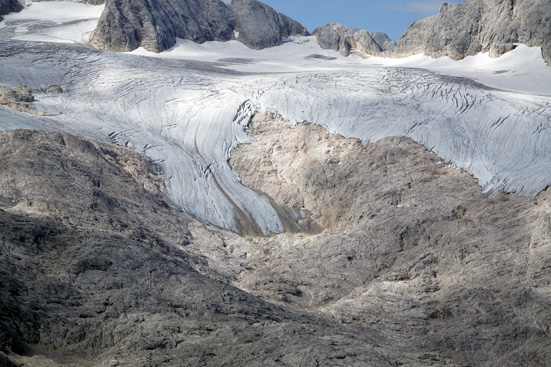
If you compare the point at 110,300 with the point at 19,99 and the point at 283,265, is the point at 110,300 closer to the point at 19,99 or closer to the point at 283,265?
the point at 283,265

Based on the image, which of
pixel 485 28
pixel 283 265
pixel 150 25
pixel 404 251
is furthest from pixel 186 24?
pixel 404 251

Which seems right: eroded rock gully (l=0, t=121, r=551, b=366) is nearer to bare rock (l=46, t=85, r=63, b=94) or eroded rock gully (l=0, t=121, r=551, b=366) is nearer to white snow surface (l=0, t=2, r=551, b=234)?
white snow surface (l=0, t=2, r=551, b=234)

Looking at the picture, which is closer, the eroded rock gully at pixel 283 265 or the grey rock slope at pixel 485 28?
the eroded rock gully at pixel 283 265

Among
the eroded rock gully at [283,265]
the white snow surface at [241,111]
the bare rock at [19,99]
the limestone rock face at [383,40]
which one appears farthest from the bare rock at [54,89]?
the limestone rock face at [383,40]

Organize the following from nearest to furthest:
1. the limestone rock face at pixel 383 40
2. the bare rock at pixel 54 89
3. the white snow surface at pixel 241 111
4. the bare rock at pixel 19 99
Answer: the white snow surface at pixel 241 111, the bare rock at pixel 19 99, the bare rock at pixel 54 89, the limestone rock face at pixel 383 40

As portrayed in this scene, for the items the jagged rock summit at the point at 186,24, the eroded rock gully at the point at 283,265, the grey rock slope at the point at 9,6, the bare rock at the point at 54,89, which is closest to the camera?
the eroded rock gully at the point at 283,265

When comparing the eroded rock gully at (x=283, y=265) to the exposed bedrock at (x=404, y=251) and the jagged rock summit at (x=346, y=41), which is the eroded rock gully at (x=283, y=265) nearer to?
the exposed bedrock at (x=404, y=251)
